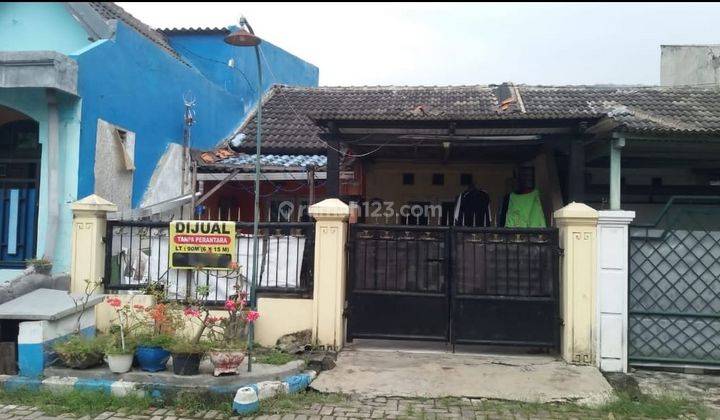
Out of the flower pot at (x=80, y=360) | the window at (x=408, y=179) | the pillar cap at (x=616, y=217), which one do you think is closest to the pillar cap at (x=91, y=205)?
the flower pot at (x=80, y=360)

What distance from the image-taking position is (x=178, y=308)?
21.3 ft

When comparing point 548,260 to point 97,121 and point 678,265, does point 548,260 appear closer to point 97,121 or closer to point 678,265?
point 678,265

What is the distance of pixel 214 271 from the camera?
7.11 meters

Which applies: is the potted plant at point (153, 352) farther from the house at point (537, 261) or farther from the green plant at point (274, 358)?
the house at point (537, 261)

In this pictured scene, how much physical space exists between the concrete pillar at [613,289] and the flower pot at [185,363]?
15.0ft

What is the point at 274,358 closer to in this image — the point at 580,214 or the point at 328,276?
the point at 328,276

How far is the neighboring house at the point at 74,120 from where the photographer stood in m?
7.42

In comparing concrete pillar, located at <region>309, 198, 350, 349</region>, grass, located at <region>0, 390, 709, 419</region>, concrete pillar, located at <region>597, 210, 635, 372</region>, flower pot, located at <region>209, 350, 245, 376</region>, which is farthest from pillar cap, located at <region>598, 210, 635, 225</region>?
flower pot, located at <region>209, 350, 245, 376</region>

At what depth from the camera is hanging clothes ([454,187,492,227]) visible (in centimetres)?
893

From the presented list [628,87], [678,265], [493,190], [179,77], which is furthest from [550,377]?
[179,77]

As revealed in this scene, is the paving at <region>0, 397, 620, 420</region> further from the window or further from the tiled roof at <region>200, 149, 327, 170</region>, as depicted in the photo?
the window

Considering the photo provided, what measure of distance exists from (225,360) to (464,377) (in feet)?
8.44

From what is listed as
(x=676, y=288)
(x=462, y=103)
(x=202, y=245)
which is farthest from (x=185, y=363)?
(x=462, y=103)

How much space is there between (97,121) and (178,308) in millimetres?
3307
